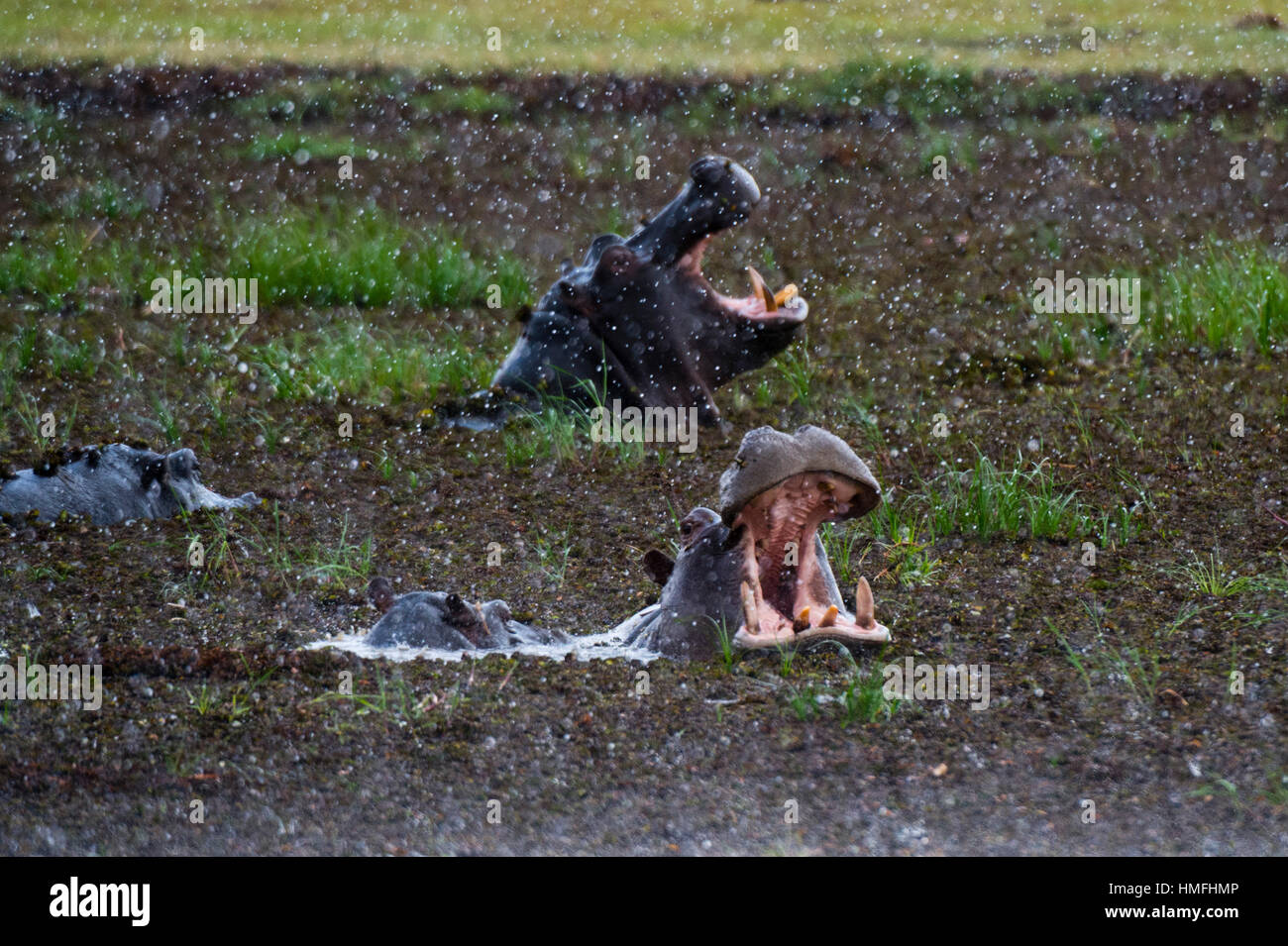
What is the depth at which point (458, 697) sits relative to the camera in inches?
153

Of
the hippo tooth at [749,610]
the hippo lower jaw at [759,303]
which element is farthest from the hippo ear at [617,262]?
the hippo tooth at [749,610]

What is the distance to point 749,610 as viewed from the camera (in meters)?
3.92

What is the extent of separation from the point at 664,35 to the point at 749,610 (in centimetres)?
1116

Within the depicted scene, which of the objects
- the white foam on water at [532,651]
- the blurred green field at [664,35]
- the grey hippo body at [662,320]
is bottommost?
the white foam on water at [532,651]

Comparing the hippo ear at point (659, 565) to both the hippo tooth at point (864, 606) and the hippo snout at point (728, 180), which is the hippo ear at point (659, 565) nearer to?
the hippo tooth at point (864, 606)

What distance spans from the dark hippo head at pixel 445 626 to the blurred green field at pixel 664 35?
9.35m

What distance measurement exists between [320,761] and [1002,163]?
8293 millimetres

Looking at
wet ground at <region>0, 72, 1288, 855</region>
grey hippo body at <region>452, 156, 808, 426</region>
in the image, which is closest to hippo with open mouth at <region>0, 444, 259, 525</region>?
wet ground at <region>0, 72, 1288, 855</region>

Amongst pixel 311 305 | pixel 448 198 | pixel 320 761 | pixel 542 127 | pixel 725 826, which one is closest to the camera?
pixel 725 826

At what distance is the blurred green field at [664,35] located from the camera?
13172 mm

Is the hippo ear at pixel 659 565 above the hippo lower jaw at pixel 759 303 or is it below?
below
